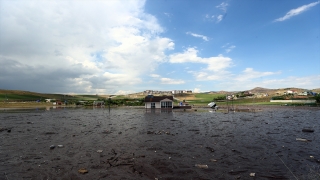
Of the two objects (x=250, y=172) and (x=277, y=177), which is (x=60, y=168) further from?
(x=277, y=177)

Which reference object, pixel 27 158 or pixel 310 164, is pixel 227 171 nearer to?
pixel 310 164

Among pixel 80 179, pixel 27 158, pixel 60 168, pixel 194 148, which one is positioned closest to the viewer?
pixel 80 179

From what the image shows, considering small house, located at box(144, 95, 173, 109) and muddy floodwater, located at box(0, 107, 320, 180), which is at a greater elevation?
small house, located at box(144, 95, 173, 109)

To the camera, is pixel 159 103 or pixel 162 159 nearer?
pixel 162 159

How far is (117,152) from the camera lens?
13.7 metres

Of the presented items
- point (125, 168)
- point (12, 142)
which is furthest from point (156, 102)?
point (125, 168)

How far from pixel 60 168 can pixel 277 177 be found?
36.7ft

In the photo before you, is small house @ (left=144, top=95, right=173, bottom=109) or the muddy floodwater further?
small house @ (left=144, top=95, right=173, bottom=109)

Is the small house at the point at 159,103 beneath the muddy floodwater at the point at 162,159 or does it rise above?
above

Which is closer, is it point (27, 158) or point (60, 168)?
point (60, 168)

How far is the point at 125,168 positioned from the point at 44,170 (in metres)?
4.30

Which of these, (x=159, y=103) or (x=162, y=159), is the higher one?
(x=159, y=103)

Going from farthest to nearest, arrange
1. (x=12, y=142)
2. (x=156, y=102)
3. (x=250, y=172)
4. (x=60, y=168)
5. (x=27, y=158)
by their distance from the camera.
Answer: (x=156, y=102) < (x=12, y=142) < (x=27, y=158) < (x=60, y=168) < (x=250, y=172)

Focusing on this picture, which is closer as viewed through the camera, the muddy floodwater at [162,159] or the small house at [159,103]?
the muddy floodwater at [162,159]
